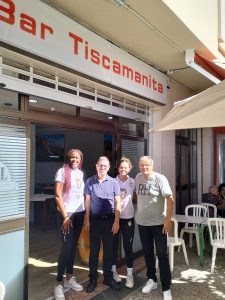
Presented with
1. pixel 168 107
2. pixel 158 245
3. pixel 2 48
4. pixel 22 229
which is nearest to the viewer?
pixel 2 48

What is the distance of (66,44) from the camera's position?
355 centimetres

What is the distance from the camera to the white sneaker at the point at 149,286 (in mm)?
3926

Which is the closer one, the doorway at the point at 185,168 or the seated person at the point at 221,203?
the seated person at the point at 221,203

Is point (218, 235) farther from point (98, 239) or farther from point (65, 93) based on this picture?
point (65, 93)

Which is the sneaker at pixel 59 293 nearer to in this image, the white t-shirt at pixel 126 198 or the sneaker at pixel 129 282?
the sneaker at pixel 129 282

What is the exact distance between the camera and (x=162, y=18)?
3863 millimetres

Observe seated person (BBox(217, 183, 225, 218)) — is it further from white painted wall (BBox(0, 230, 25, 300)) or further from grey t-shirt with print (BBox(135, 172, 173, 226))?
white painted wall (BBox(0, 230, 25, 300))

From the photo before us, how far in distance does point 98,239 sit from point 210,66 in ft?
11.7

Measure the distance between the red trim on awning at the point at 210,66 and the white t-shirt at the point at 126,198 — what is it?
2.28 meters

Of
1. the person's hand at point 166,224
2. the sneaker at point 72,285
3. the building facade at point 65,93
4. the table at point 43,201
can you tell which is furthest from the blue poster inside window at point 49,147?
the person's hand at point 166,224

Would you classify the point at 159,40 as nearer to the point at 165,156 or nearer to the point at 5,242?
the point at 165,156

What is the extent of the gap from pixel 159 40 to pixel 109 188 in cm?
220

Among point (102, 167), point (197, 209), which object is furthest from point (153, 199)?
point (197, 209)

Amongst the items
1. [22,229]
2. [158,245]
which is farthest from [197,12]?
[22,229]
